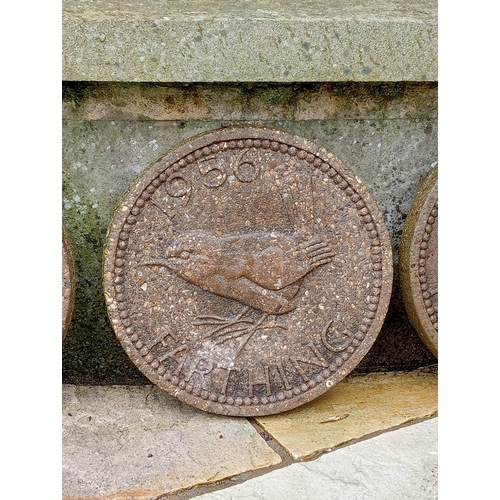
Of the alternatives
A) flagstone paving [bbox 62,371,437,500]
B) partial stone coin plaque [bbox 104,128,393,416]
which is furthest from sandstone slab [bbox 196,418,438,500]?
partial stone coin plaque [bbox 104,128,393,416]

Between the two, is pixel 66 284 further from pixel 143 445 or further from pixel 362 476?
pixel 362 476

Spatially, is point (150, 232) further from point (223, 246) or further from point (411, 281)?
point (411, 281)

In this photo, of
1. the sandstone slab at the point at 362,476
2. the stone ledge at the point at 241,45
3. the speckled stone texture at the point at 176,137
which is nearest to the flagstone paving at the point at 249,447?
the sandstone slab at the point at 362,476

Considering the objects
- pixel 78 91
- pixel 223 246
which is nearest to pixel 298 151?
pixel 223 246

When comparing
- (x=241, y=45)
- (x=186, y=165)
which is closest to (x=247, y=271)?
(x=186, y=165)

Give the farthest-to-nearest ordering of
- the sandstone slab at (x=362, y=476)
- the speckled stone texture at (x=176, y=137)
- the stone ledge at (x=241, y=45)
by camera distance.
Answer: the speckled stone texture at (x=176, y=137) < the stone ledge at (x=241, y=45) < the sandstone slab at (x=362, y=476)

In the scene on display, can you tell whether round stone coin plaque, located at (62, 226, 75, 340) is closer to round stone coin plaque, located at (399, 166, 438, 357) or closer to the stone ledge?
the stone ledge

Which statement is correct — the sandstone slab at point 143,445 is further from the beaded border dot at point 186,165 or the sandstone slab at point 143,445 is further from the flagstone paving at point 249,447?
the beaded border dot at point 186,165
